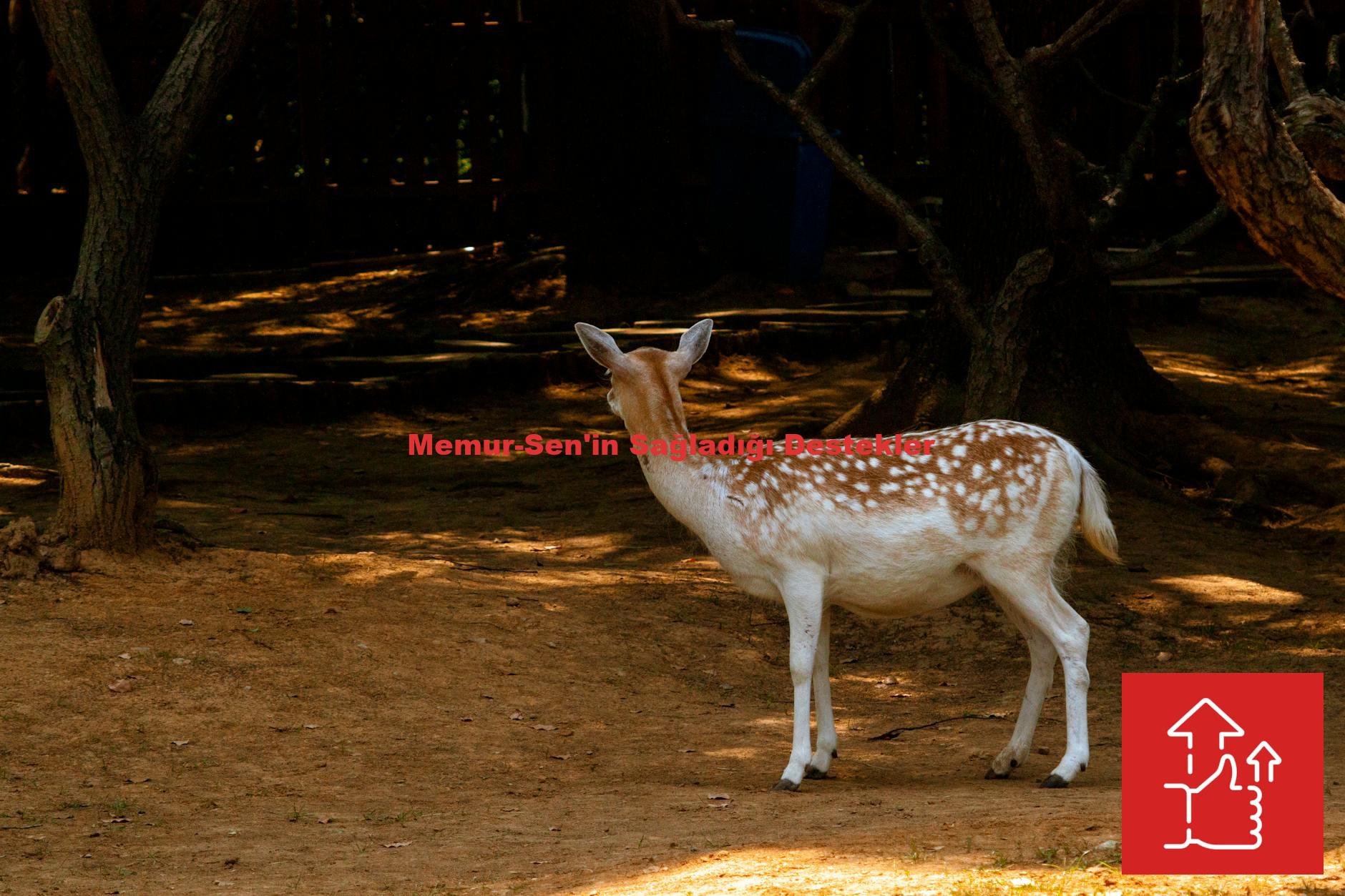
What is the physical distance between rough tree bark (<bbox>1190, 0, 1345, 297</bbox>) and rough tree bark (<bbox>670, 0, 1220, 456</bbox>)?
9.54ft

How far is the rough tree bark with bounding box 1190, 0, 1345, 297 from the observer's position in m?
4.78

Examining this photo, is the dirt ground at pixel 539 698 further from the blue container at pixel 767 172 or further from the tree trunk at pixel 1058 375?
the blue container at pixel 767 172

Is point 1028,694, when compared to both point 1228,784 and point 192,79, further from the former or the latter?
point 192,79

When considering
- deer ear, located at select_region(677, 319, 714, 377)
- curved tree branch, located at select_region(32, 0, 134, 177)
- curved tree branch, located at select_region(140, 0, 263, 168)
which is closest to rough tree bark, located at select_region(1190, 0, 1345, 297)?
deer ear, located at select_region(677, 319, 714, 377)

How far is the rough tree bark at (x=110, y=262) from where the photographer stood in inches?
289

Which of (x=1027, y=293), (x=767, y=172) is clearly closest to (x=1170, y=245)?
(x=1027, y=293)

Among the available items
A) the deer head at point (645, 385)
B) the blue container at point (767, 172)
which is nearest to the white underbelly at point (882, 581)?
the deer head at point (645, 385)

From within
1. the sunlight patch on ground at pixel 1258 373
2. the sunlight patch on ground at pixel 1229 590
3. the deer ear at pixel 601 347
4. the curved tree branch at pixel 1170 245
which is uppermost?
the curved tree branch at pixel 1170 245

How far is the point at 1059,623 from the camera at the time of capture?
18.8ft

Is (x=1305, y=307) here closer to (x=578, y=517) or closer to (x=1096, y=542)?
(x=578, y=517)

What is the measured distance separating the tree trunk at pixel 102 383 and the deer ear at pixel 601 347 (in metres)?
2.89

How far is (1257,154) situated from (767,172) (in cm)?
1045

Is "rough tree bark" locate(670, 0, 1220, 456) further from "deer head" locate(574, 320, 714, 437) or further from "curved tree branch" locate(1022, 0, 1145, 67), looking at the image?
"deer head" locate(574, 320, 714, 437)

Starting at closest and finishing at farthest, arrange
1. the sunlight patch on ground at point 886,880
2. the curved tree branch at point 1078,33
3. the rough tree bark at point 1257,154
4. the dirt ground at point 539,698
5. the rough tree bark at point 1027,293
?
the sunlight patch on ground at point 886,880 → the dirt ground at point 539,698 → the rough tree bark at point 1257,154 → the curved tree branch at point 1078,33 → the rough tree bark at point 1027,293
